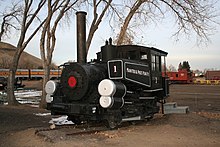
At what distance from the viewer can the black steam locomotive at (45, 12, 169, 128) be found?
905 centimetres

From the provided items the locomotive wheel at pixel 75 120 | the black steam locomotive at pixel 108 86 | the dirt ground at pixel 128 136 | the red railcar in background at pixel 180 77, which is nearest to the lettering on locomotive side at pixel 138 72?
the black steam locomotive at pixel 108 86

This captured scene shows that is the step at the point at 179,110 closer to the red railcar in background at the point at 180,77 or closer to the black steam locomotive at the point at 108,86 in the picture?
the black steam locomotive at the point at 108,86

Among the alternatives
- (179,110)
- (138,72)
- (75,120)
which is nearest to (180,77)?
(179,110)

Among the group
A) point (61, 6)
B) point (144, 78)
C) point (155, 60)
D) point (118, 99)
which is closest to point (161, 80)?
point (155, 60)

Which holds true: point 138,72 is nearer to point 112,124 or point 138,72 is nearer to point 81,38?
point 112,124

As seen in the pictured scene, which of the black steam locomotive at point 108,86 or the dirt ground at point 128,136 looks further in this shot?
the black steam locomotive at point 108,86

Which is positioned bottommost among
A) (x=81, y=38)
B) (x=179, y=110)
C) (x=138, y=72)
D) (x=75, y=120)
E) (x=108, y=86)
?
(x=75, y=120)

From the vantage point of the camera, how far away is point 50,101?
413 inches

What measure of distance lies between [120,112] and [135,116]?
48.9 inches

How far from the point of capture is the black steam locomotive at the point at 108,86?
9055 millimetres

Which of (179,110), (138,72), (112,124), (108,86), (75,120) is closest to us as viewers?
(108,86)

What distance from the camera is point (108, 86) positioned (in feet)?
28.0

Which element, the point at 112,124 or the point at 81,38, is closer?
the point at 112,124

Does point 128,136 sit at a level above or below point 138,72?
below
